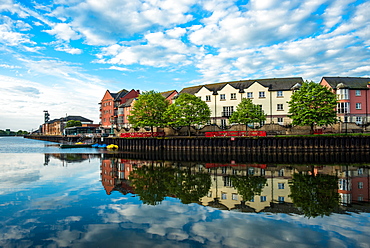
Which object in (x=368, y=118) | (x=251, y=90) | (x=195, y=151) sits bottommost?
(x=195, y=151)

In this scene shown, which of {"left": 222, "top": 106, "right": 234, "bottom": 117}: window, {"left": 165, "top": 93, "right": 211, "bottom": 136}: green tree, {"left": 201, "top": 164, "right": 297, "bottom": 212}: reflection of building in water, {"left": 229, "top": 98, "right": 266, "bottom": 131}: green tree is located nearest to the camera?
{"left": 201, "top": 164, "right": 297, "bottom": 212}: reflection of building in water

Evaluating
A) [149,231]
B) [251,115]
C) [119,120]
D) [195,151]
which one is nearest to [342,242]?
[149,231]

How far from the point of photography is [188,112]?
5494 cm

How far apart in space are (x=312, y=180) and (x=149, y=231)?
14.9 m

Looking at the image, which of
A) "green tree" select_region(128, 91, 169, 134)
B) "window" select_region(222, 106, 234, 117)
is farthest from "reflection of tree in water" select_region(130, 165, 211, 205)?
"window" select_region(222, 106, 234, 117)

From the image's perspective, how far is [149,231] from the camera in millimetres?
9680

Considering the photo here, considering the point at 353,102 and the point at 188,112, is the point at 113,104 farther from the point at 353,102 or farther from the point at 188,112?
the point at 353,102

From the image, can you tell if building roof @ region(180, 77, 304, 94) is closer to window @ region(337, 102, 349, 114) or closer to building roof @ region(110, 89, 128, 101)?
window @ region(337, 102, 349, 114)

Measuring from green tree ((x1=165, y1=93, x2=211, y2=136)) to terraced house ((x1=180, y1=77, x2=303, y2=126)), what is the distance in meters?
7.94

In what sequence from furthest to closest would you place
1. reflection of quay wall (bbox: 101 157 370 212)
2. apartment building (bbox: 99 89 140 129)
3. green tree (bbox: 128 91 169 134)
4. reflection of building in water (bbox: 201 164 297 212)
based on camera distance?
apartment building (bbox: 99 89 140 129) → green tree (bbox: 128 91 169 134) → reflection of quay wall (bbox: 101 157 370 212) → reflection of building in water (bbox: 201 164 297 212)

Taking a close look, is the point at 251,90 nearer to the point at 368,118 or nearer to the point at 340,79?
the point at 340,79

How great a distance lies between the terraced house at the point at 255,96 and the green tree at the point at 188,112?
26.1 feet

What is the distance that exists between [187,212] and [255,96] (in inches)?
2073

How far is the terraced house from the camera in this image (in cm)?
5878
